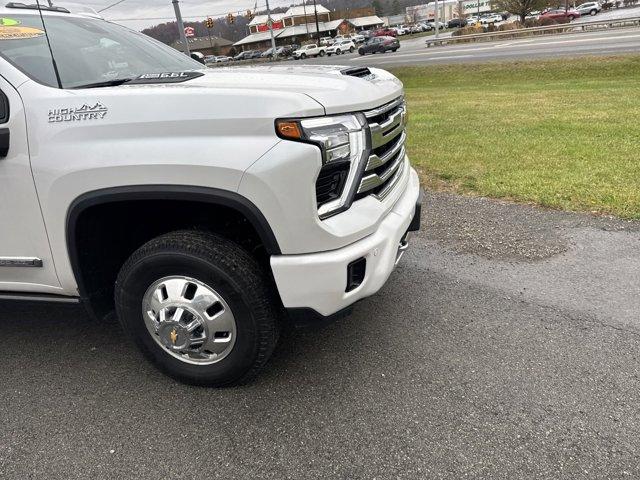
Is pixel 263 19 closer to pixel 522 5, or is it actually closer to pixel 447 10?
pixel 447 10

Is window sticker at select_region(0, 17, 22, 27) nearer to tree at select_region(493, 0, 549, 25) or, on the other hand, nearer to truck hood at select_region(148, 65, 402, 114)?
truck hood at select_region(148, 65, 402, 114)

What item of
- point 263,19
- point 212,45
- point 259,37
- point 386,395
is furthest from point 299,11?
point 386,395

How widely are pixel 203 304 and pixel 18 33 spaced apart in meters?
1.82

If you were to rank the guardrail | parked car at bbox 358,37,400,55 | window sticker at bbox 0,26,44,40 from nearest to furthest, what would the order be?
window sticker at bbox 0,26,44,40 → the guardrail → parked car at bbox 358,37,400,55

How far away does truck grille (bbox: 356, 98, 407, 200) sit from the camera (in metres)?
2.54

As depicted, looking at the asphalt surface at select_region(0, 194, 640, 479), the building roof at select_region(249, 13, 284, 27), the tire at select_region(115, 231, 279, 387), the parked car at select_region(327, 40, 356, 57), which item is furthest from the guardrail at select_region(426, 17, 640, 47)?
the building roof at select_region(249, 13, 284, 27)

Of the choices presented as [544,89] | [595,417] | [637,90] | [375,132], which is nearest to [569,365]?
[595,417]

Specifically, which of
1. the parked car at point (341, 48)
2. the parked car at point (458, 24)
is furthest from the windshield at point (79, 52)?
the parked car at point (458, 24)

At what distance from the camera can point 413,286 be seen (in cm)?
383

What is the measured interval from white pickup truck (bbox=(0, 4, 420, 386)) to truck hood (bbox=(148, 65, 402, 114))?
12 millimetres

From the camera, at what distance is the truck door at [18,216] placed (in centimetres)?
250

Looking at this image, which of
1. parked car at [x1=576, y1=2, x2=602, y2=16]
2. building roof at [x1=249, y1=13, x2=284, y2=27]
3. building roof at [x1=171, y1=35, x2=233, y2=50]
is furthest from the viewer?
building roof at [x1=249, y1=13, x2=284, y2=27]

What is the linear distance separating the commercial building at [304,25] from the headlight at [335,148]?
90301 millimetres

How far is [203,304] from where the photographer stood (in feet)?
8.41
